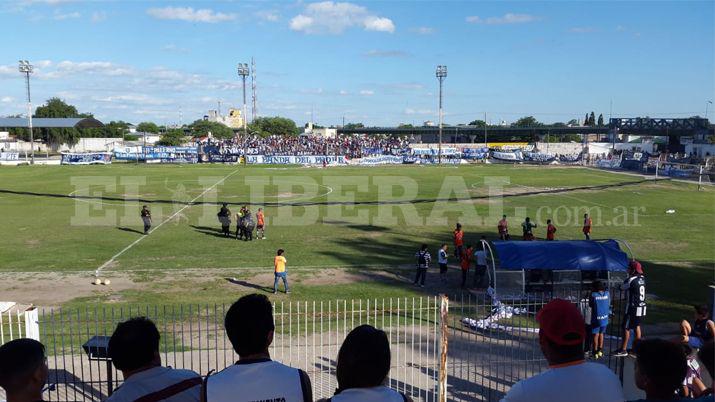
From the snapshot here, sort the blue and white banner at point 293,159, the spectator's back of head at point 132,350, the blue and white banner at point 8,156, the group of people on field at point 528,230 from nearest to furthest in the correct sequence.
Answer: the spectator's back of head at point 132,350
the group of people on field at point 528,230
the blue and white banner at point 8,156
the blue and white banner at point 293,159

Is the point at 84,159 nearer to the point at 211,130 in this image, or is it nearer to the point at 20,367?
the point at 211,130

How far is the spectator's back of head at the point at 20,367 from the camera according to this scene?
10.8 ft

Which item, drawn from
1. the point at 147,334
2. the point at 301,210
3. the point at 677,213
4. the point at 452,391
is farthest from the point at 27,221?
the point at 677,213

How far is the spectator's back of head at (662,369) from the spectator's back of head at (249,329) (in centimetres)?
245

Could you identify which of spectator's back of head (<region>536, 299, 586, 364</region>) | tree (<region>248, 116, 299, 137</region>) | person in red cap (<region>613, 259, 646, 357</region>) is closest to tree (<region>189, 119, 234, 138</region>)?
tree (<region>248, 116, 299, 137</region>)

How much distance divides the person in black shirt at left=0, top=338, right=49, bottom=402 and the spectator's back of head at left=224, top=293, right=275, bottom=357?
1118mm

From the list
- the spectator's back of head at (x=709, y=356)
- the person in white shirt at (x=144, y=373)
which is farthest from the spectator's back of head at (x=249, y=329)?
the spectator's back of head at (x=709, y=356)

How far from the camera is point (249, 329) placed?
3.67m

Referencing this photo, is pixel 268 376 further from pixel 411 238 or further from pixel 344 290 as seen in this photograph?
pixel 411 238

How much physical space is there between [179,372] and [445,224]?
83.3 feet

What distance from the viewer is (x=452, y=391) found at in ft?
32.2

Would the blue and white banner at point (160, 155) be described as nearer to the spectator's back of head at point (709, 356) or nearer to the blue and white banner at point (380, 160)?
the blue and white banner at point (380, 160)

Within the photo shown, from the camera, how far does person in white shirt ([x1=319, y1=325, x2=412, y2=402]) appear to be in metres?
3.34

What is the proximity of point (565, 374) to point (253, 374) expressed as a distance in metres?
1.89
